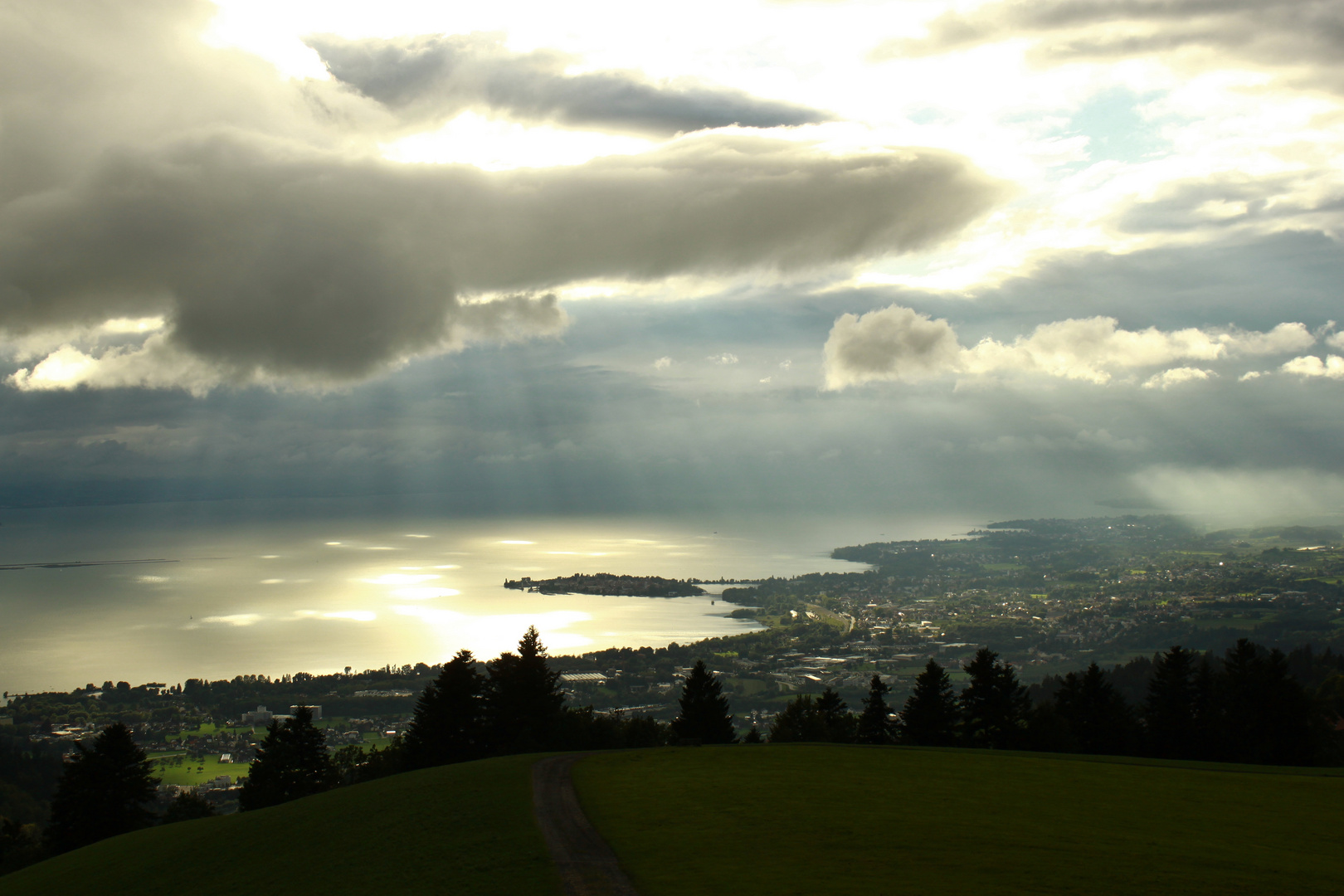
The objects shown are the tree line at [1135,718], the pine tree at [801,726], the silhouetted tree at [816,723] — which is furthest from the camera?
the silhouetted tree at [816,723]

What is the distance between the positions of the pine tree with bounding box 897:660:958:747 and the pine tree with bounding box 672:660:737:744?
974cm

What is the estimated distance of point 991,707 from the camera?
3928 cm

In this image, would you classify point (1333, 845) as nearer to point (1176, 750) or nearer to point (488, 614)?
point (1176, 750)

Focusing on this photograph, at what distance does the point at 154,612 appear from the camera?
118875 millimetres

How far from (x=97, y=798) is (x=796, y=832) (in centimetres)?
3617

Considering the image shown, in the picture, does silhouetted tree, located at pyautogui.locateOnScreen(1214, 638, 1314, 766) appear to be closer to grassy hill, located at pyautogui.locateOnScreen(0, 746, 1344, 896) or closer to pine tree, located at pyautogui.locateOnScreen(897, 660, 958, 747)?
pine tree, located at pyautogui.locateOnScreen(897, 660, 958, 747)

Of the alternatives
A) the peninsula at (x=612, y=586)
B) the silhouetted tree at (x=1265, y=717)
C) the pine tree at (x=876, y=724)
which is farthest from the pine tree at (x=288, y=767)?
the peninsula at (x=612, y=586)

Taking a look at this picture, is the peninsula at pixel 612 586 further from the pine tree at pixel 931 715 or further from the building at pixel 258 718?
the pine tree at pixel 931 715

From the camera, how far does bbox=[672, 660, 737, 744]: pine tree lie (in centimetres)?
4072

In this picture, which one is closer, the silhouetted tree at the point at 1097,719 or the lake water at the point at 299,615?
the silhouetted tree at the point at 1097,719

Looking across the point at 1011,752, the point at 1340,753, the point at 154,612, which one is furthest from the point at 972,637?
the point at 154,612

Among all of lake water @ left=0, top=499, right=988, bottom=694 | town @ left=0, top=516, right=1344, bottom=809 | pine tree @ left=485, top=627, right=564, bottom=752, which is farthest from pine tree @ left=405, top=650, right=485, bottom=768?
lake water @ left=0, top=499, right=988, bottom=694

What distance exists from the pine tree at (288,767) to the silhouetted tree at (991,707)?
34.6 meters

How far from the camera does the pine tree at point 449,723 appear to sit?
38.2 meters
